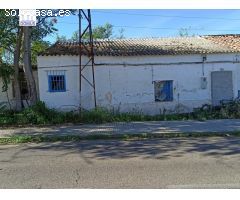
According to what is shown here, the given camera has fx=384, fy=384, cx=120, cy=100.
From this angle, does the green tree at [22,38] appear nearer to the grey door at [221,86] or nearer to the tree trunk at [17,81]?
the tree trunk at [17,81]

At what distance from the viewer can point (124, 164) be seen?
26.0 feet

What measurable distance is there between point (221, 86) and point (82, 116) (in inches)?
301

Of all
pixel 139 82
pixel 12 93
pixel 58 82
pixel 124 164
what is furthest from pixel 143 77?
pixel 124 164

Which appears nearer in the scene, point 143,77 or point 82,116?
point 82,116

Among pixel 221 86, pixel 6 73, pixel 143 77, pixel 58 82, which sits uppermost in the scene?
pixel 6 73

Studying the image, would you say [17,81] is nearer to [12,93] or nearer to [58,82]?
[12,93]

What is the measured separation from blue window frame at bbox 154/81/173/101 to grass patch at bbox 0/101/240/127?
1639mm

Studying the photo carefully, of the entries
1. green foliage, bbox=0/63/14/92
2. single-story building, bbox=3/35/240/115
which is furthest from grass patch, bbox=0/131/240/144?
green foliage, bbox=0/63/14/92

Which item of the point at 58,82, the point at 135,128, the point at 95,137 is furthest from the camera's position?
the point at 58,82

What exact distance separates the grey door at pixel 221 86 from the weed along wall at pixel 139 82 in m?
0.16

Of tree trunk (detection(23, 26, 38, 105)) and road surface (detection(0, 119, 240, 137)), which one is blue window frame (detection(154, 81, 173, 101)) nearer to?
road surface (detection(0, 119, 240, 137))

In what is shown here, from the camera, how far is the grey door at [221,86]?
63.1 ft

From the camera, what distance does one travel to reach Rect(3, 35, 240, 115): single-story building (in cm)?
1778

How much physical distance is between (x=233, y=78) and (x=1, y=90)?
39.0 ft
